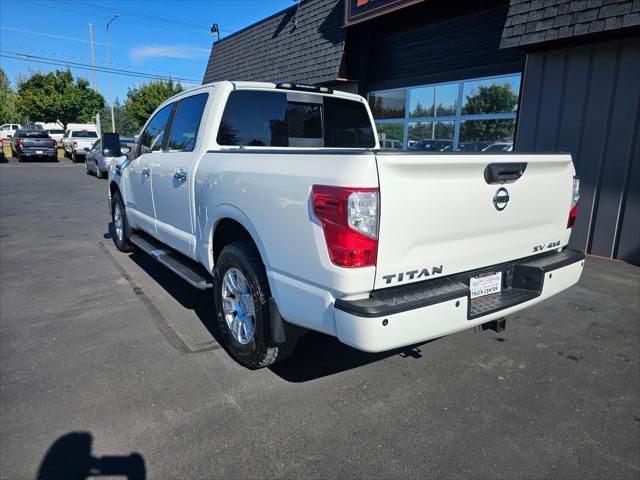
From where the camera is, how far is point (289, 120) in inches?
161

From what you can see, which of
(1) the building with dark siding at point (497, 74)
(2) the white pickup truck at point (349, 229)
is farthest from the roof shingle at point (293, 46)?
(2) the white pickup truck at point (349, 229)

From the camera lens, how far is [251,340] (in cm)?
308

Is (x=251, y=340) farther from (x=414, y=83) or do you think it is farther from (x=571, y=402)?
(x=414, y=83)

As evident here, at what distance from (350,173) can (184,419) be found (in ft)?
5.81

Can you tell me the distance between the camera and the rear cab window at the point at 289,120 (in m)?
3.84

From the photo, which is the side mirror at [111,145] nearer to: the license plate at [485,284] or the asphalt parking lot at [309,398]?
the asphalt parking lot at [309,398]

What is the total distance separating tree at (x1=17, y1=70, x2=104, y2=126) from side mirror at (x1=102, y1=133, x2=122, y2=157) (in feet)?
125

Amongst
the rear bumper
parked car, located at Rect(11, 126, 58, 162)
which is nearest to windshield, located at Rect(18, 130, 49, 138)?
parked car, located at Rect(11, 126, 58, 162)

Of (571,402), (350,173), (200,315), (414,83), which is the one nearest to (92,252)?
(200,315)

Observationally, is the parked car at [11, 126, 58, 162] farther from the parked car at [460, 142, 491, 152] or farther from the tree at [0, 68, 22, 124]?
the tree at [0, 68, 22, 124]

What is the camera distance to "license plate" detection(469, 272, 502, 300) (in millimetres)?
2713

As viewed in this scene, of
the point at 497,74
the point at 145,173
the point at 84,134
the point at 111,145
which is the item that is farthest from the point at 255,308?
the point at 84,134

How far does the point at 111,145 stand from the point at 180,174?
2.44 m

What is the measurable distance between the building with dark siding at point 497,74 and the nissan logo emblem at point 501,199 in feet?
14.4
